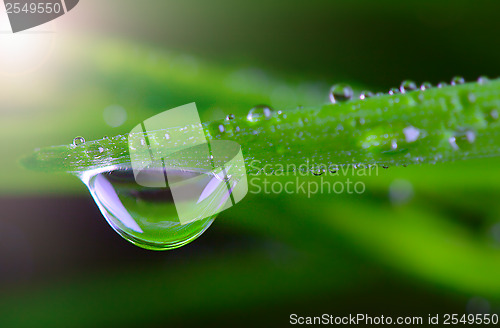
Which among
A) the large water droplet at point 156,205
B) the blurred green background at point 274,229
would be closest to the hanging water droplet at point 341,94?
the large water droplet at point 156,205

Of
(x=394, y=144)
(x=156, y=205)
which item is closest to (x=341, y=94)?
(x=394, y=144)

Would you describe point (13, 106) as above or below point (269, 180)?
above

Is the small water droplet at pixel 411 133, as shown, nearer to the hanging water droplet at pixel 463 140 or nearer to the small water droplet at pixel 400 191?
the hanging water droplet at pixel 463 140

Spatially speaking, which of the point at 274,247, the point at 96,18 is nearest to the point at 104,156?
the point at 274,247

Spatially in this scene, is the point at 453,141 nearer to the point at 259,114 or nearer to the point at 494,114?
the point at 494,114

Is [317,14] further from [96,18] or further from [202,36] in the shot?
[96,18]

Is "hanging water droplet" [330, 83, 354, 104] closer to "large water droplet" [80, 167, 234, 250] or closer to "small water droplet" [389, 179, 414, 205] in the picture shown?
"large water droplet" [80, 167, 234, 250]
